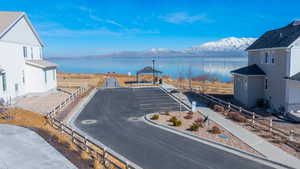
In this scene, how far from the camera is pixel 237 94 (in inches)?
1047

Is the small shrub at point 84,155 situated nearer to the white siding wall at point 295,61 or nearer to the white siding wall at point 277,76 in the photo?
the white siding wall at point 277,76

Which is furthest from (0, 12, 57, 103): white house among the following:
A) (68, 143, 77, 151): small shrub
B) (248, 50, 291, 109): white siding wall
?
(248, 50, 291, 109): white siding wall

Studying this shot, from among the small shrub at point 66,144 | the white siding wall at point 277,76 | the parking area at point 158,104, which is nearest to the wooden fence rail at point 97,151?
the small shrub at point 66,144

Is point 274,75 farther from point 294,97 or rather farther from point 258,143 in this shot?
point 258,143

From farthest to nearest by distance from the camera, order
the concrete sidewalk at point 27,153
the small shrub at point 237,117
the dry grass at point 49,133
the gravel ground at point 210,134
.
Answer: the small shrub at point 237,117 < the gravel ground at point 210,134 < the dry grass at point 49,133 < the concrete sidewalk at point 27,153

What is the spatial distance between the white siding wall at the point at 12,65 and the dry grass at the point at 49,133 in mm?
6414

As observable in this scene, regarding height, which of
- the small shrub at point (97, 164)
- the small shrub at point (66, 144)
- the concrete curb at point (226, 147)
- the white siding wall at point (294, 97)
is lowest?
the concrete curb at point (226, 147)

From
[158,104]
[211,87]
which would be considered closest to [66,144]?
[158,104]

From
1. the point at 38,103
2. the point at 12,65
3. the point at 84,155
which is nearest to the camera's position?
the point at 84,155

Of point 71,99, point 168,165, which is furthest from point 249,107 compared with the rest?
point 71,99

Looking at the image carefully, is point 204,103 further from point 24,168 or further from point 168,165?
point 24,168

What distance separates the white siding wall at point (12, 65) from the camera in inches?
917

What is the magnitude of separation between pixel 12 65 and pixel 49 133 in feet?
48.6

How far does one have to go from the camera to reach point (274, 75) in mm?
21344
